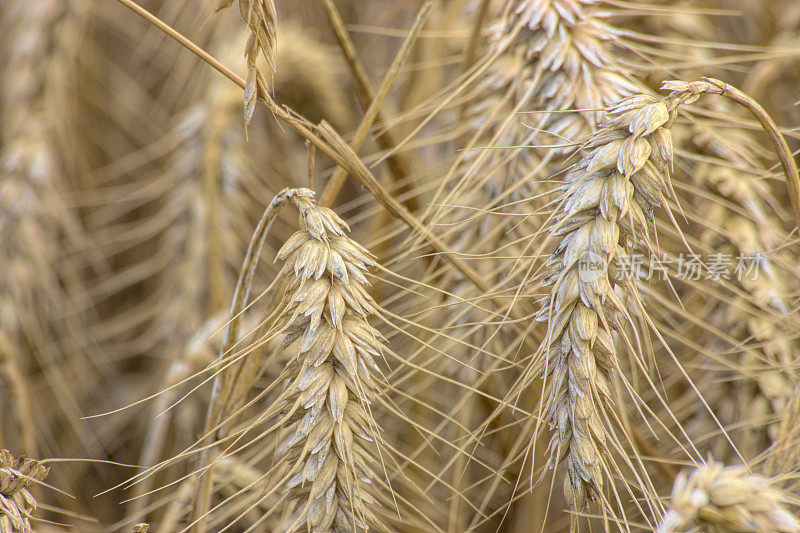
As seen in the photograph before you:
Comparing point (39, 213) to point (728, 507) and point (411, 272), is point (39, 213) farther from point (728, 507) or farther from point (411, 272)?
point (728, 507)

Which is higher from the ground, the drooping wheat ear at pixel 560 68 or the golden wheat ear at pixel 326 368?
the drooping wheat ear at pixel 560 68

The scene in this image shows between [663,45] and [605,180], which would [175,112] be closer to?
[663,45]

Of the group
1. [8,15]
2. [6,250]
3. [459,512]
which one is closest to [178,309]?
[6,250]

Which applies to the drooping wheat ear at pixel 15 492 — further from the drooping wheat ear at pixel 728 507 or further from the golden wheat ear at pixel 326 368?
the drooping wheat ear at pixel 728 507

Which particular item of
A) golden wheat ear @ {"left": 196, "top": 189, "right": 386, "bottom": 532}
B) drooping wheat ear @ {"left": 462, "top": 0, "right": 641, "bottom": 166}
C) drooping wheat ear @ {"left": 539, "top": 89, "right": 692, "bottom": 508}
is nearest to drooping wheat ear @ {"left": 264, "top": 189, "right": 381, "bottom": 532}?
golden wheat ear @ {"left": 196, "top": 189, "right": 386, "bottom": 532}

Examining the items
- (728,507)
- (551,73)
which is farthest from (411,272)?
(728,507)

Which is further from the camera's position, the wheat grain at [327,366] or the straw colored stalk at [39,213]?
the straw colored stalk at [39,213]

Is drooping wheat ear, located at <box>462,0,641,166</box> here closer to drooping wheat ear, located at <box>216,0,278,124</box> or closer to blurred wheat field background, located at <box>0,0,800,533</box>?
blurred wheat field background, located at <box>0,0,800,533</box>

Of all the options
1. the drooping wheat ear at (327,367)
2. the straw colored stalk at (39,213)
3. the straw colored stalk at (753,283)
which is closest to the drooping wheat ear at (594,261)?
the drooping wheat ear at (327,367)
